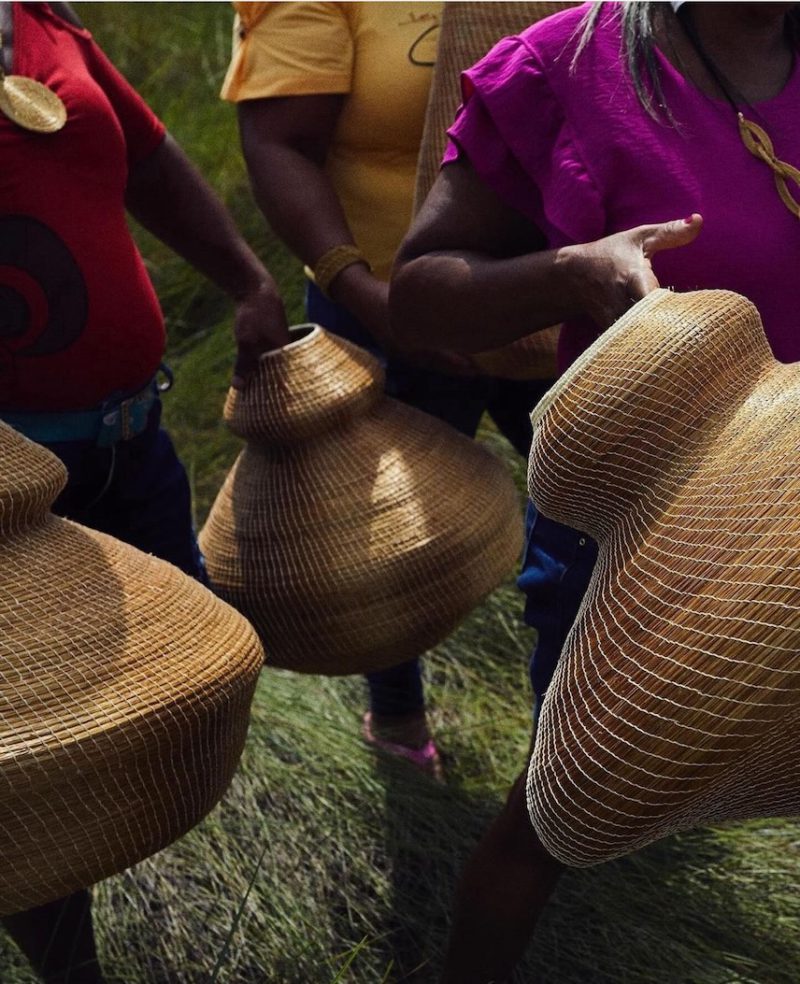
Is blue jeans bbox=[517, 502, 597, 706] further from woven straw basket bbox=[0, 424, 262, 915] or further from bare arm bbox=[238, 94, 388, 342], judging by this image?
bare arm bbox=[238, 94, 388, 342]

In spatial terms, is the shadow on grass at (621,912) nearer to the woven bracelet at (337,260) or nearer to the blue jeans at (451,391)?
the blue jeans at (451,391)

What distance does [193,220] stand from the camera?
6.89 ft

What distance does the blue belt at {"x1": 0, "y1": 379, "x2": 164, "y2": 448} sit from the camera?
171cm

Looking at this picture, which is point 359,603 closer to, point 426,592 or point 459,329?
point 426,592

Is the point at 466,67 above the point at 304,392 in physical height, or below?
above

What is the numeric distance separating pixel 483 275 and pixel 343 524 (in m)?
0.48

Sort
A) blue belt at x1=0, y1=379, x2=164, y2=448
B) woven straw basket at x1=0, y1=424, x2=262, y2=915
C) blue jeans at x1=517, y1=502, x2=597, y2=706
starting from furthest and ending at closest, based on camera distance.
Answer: blue belt at x1=0, y1=379, x2=164, y2=448 < blue jeans at x1=517, y1=502, x2=597, y2=706 < woven straw basket at x1=0, y1=424, x2=262, y2=915

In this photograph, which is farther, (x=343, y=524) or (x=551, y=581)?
(x=343, y=524)

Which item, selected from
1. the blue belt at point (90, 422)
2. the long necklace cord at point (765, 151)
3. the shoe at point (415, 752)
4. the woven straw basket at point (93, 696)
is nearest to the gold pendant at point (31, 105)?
the blue belt at point (90, 422)

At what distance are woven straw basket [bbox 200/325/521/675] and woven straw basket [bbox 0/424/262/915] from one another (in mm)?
442

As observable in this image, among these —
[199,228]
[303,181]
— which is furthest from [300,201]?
[199,228]

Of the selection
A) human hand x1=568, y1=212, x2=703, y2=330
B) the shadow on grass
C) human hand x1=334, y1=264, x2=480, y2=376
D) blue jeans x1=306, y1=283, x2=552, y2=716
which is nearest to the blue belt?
human hand x1=334, y1=264, x2=480, y2=376

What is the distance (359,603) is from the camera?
1.81 metres

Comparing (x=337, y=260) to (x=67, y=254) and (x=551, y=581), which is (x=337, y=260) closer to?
(x=67, y=254)
